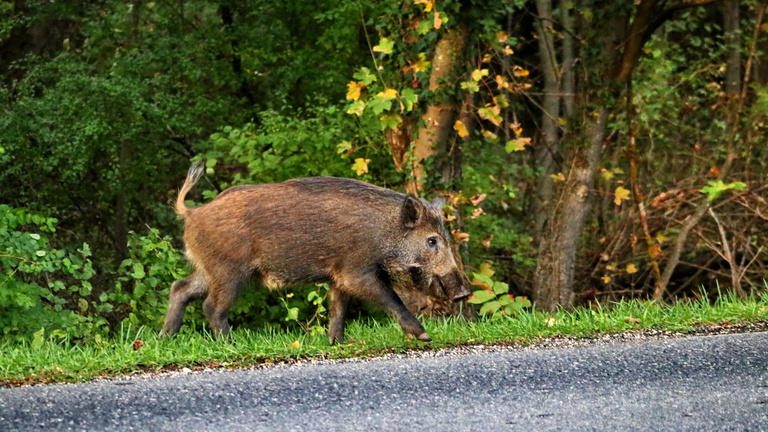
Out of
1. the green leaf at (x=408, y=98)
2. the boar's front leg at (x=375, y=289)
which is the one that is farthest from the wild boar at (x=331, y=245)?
the green leaf at (x=408, y=98)

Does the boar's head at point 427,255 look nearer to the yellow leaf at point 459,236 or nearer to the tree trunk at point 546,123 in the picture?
the yellow leaf at point 459,236

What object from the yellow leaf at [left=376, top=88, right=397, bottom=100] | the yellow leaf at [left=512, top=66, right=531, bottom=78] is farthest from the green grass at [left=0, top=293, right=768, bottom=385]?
the yellow leaf at [left=512, top=66, right=531, bottom=78]

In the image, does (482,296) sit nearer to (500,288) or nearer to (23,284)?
(500,288)

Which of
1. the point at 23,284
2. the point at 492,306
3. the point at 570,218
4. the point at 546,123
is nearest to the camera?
the point at 23,284

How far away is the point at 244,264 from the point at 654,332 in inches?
118

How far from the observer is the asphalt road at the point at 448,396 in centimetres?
637

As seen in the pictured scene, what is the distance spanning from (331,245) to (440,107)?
3.06m

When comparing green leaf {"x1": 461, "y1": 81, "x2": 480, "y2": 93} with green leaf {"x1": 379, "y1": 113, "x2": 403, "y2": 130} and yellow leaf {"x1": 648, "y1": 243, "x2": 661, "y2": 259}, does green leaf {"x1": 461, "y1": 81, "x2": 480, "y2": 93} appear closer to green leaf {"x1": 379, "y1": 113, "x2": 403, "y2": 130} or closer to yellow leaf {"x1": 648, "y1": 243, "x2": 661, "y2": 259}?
green leaf {"x1": 379, "y1": 113, "x2": 403, "y2": 130}

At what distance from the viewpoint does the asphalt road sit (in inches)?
251

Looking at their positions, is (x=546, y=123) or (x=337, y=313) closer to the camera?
(x=337, y=313)

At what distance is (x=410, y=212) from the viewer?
9.67 meters

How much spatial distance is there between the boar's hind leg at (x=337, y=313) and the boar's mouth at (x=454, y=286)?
74 cm

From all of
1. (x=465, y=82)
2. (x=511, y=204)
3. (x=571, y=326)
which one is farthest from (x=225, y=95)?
(x=571, y=326)

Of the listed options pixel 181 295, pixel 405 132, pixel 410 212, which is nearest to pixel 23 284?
pixel 181 295
